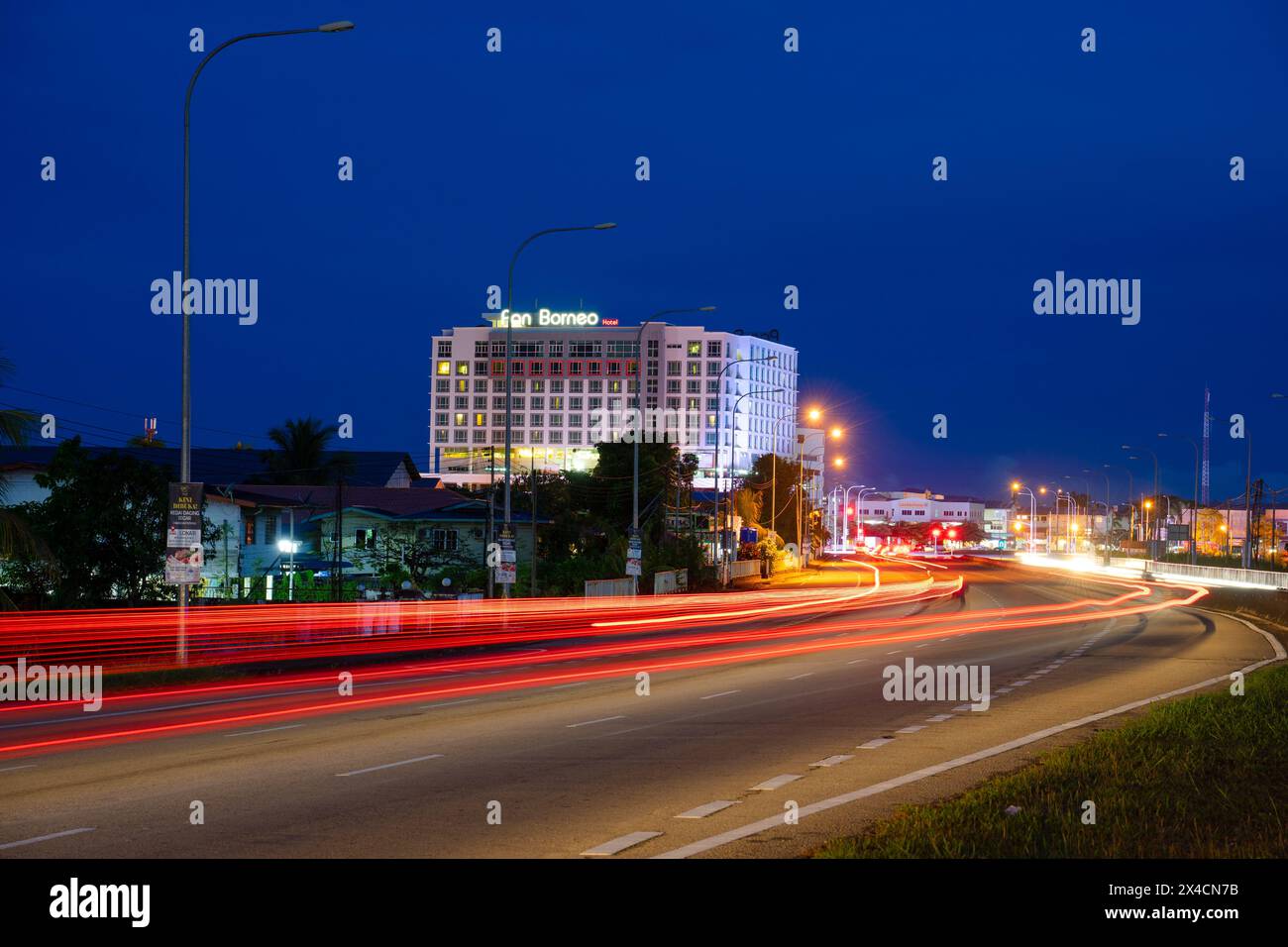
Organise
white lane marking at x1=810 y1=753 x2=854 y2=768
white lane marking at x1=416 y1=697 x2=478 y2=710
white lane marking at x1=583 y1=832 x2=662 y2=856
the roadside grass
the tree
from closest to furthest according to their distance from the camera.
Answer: the roadside grass < white lane marking at x1=583 y1=832 x2=662 y2=856 < white lane marking at x1=810 y1=753 x2=854 y2=768 < white lane marking at x1=416 y1=697 x2=478 y2=710 < the tree

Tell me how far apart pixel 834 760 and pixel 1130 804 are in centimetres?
415

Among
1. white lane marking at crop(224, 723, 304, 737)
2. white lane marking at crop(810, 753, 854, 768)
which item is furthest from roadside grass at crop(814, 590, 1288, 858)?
white lane marking at crop(224, 723, 304, 737)

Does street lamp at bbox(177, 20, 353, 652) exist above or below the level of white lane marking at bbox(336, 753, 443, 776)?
above

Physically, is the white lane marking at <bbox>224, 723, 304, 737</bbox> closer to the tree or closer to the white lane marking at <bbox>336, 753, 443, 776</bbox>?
the white lane marking at <bbox>336, 753, 443, 776</bbox>

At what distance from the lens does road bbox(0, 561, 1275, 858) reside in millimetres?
10312

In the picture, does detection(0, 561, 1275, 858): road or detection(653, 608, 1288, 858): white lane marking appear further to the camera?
detection(0, 561, 1275, 858): road

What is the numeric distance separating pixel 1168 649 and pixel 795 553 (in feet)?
239

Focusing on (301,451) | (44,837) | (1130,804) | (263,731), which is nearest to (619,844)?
(1130,804)

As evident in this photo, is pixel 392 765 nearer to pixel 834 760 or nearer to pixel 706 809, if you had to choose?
pixel 706 809

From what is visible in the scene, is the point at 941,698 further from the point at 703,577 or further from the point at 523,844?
the point at 703,577

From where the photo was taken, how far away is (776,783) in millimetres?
12906

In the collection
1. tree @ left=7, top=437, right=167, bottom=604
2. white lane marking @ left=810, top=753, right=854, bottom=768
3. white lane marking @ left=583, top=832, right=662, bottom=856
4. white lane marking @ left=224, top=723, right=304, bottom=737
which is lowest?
white lane marking @ left=224, top=723, right=304, bottom=737

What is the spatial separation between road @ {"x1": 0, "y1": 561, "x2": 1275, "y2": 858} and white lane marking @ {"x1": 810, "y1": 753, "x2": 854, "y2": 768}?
31 mm
